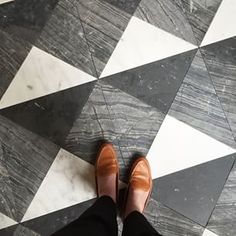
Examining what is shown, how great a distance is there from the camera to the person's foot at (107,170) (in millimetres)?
1134

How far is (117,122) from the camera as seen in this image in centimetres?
117

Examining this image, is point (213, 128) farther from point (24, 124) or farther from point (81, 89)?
point (24, 124)

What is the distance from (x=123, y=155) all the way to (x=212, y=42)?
1.41ft

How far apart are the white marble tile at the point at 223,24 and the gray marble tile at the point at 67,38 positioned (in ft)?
1.18

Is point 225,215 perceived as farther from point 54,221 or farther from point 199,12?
point 199,12

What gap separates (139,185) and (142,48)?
402 mm

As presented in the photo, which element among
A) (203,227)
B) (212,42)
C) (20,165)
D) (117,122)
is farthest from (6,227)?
(212,42)

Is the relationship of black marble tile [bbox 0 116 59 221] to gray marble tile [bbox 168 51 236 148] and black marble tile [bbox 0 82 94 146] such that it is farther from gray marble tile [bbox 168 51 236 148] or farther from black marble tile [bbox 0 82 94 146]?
gray marble tile [bbox 168 51 236 148]

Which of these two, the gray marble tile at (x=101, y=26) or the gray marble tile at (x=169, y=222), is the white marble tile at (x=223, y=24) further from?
the gray marble tile at (x=169, y=222)

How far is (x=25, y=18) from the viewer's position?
1.21 metres

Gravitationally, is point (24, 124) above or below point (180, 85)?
below

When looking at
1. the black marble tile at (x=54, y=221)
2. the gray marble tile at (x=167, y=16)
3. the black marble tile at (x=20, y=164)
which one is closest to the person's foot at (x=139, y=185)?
the black marble tile at (x=54, y=221)

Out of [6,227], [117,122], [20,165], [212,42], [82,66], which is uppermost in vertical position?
[212,42]

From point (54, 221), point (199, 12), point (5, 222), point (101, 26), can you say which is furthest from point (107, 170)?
point (199, 12)
